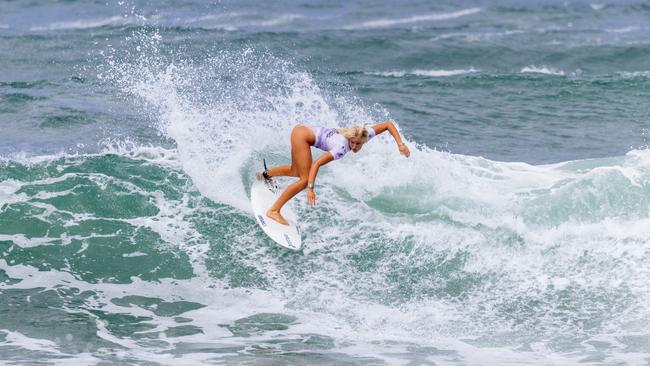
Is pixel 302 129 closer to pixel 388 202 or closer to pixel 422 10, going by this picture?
pixel 388 202

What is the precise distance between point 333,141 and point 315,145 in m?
0.34

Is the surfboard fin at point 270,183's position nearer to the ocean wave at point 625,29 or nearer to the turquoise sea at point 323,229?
the turquoise sea at point 323,229

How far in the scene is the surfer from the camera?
37.1 feet

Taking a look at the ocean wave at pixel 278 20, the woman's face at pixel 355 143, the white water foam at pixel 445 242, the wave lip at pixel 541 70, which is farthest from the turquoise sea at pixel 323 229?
the ocean wave at pixel 278 20

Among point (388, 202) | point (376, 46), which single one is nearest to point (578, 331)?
point (388, 202)

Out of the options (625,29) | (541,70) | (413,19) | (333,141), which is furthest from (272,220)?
(625,29)

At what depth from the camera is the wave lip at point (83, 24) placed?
92.8 ft

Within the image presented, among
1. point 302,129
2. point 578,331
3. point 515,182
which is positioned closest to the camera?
point 578,331

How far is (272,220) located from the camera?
40.1ft

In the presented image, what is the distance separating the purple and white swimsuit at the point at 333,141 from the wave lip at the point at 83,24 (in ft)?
59.4

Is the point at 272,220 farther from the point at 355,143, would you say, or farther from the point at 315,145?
the point at 355,143

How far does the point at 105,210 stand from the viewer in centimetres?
1321

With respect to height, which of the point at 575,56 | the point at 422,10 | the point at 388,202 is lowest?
the point at 388,202

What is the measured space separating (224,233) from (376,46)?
14409mm
